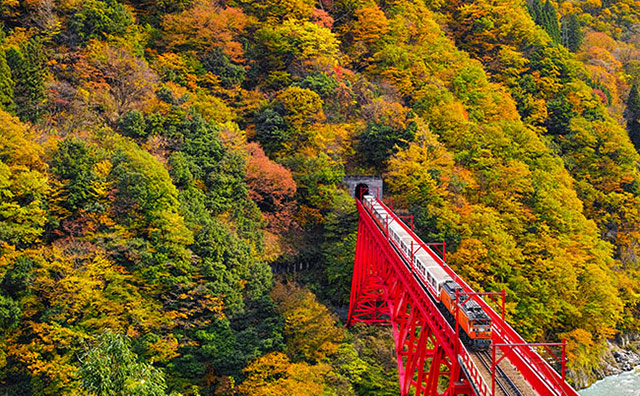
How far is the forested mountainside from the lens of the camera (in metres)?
16.6

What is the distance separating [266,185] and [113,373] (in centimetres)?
1447

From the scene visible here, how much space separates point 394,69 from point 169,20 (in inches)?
568

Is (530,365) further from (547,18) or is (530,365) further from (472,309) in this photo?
(547,18)

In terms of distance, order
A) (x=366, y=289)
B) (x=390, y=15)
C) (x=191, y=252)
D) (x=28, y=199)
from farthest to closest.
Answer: (x=390, y=15), (x=366, y=289), (x=191, y=252), (x=28, y=199)

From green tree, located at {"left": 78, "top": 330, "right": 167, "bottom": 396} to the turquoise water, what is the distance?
2067 centimetres

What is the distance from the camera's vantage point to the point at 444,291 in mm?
11609

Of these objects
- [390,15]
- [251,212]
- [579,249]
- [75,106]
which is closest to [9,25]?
[75,106]

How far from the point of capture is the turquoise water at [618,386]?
2319cm

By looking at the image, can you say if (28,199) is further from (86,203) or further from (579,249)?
(579,249)

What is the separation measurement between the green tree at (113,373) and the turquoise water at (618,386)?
2067 cm

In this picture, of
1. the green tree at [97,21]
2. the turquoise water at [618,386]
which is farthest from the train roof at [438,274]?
the green tree at [97,21]

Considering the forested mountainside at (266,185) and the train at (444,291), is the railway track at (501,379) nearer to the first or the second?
the train at (444,291)

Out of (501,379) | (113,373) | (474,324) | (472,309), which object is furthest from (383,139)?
(113,373)

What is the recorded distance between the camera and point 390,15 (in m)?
36.3
